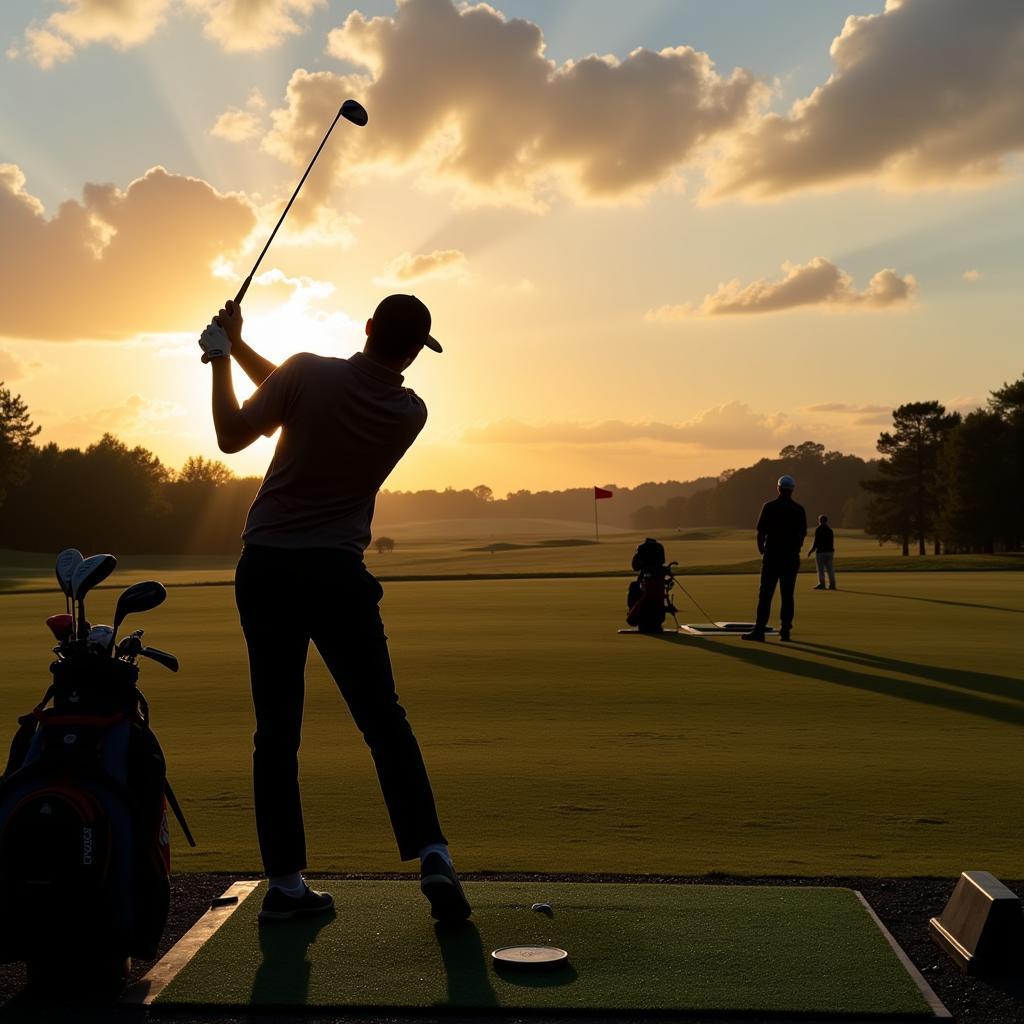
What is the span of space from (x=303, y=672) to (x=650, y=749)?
485 cm

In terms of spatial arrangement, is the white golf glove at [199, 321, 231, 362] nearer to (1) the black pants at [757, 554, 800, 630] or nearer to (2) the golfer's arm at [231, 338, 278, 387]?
(2) the golfer's arm at [231, 338, 278, 387]

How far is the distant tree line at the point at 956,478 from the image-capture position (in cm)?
8725

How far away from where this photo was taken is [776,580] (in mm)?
17797

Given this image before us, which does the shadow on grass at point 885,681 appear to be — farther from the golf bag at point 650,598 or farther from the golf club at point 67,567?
the golf club at point 67,567

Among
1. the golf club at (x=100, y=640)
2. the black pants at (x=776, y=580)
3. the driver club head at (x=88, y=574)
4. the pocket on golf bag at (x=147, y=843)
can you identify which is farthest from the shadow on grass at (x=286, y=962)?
the black pants at (x=776, y=580)

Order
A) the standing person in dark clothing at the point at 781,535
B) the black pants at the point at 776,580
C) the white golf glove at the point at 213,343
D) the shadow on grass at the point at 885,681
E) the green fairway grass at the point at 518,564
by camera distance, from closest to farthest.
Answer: the white golf glove at the point at 213,343 → the shadow on grass at the point at 885,681 → the standing person in dark clothing at the point at 781,535 → the black pants at the point at 776,580 → the green fairway grass at the point at 518,564

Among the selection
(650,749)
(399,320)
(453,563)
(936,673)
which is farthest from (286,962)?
(453,563)

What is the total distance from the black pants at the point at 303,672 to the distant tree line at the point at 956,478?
87548 millimetres

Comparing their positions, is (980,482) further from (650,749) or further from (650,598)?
(650,749)

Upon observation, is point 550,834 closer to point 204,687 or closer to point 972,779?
point 972,779

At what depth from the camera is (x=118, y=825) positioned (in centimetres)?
435

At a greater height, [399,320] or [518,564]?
[399,320]

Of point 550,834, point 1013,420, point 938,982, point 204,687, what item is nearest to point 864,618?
point 204,687

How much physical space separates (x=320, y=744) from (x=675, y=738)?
2.67m
